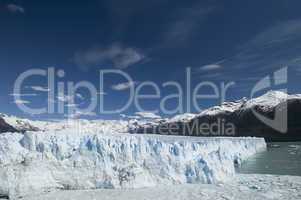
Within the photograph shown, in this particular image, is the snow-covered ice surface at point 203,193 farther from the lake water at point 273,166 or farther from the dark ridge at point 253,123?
the dark ridge at point 253,123

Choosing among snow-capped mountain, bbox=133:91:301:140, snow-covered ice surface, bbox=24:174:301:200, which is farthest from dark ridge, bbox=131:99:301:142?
snow-covered ice surface, bbox=24:174:301:200

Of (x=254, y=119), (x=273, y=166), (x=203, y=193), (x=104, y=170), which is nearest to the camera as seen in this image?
(x=203, y=193)

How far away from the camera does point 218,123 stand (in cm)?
10250

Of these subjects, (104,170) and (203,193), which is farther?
(104,170)

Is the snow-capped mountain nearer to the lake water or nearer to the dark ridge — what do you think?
the dark ridge

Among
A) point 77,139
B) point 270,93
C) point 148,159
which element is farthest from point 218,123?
point 148,159

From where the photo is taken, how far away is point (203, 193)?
29.6 feet

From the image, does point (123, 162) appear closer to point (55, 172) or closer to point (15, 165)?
point (55, 172)

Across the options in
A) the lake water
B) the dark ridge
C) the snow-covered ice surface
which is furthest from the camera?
the dark ridge

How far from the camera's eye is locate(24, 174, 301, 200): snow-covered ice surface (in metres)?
8.66

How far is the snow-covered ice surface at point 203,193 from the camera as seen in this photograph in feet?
28.4

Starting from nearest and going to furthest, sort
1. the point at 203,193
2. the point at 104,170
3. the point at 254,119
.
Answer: the point at 203,193 → the point at 104,170 → the point at 254,119

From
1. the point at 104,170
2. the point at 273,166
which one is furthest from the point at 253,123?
the point at 104,170

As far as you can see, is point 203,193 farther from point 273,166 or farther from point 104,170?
point 273,166
